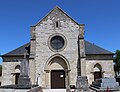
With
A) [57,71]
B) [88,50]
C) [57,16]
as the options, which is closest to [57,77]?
[57,71]

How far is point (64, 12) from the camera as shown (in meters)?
25.5

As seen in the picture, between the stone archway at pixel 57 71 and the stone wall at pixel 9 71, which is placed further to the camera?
the stone wall at pixel 9 71

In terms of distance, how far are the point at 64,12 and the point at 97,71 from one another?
8.92 metres

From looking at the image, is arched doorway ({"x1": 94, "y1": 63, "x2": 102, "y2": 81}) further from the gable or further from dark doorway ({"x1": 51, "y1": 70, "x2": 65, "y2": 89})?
the gable

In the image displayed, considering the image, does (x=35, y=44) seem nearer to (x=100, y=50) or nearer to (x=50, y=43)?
(x=50, y=43)

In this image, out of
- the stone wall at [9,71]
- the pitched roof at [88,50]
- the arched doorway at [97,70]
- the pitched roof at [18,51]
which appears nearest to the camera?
the arched doorway at [97,70]

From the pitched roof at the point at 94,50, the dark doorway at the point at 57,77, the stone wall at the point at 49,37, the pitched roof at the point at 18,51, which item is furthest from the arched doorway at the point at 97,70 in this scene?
the pitched roof at the point at 18,51

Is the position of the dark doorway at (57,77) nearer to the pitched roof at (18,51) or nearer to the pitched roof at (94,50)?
the pitched roof at (94,50)

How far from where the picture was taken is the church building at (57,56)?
24034 millimetres

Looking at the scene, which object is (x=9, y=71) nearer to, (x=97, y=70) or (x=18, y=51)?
(x=18, y=51)

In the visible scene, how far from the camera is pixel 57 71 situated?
25234 millimetres

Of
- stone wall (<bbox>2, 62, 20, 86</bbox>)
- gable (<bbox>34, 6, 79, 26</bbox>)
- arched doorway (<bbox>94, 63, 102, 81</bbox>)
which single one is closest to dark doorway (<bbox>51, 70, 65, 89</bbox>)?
arched doorway (<bbox>94, 63, 102, 81</bbox>)

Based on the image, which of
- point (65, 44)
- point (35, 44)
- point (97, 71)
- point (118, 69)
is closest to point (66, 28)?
point (65, 44)

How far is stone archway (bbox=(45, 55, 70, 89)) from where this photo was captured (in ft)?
80.1
